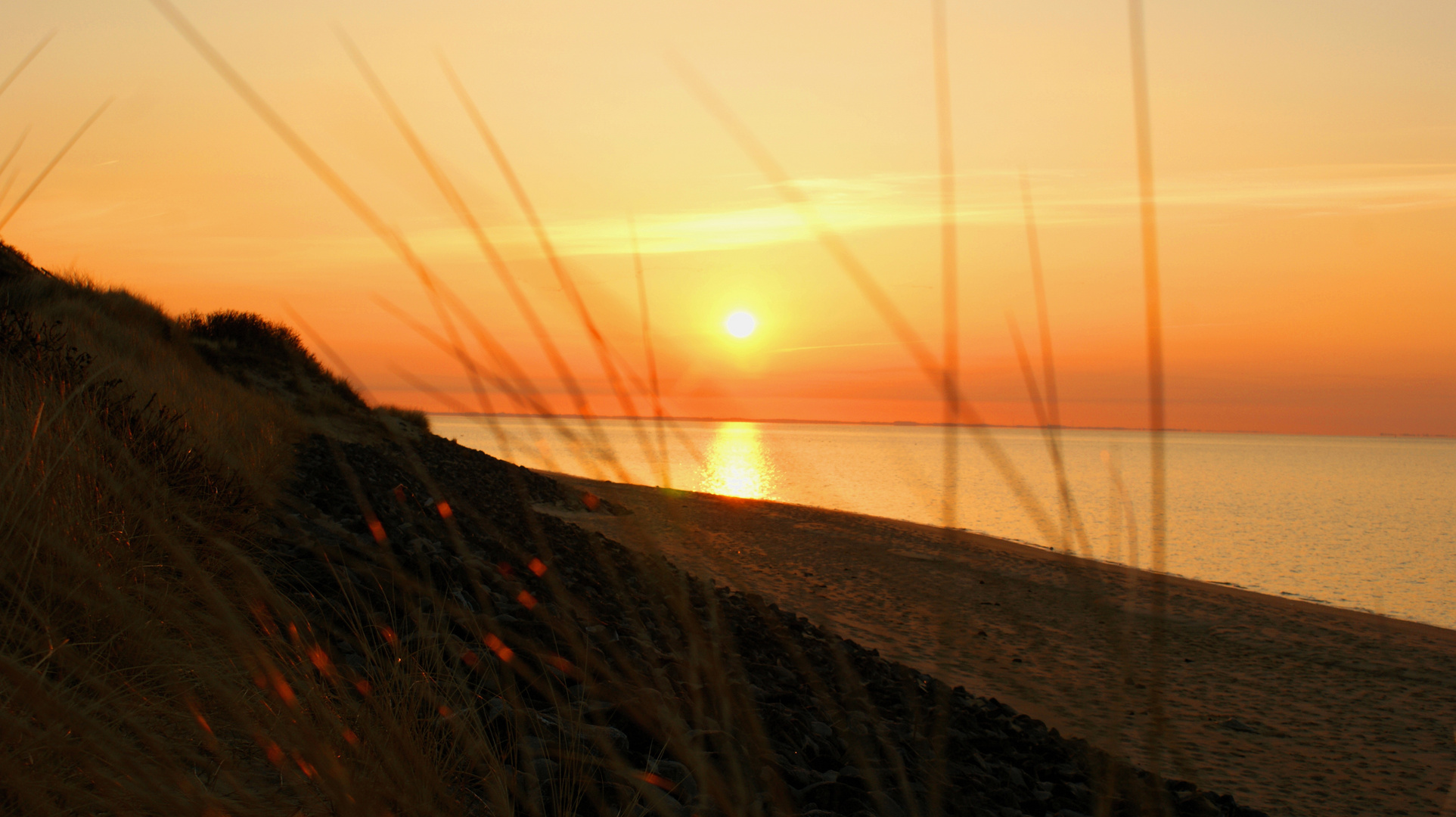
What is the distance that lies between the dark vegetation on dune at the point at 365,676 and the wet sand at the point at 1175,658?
651mm

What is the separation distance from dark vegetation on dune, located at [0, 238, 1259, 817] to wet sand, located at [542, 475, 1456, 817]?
651 mm

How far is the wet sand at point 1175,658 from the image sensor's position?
21.3 ft

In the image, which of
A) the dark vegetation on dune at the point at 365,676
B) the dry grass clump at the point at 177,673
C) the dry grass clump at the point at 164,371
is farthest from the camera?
the dry grass clump at the point at 164,371

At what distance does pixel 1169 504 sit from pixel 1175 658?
1331 inches

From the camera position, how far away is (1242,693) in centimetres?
942

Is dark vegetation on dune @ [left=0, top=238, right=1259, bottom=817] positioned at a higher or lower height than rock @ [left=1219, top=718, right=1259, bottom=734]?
lower

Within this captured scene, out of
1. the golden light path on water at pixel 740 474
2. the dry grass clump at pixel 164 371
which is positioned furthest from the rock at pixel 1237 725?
the golden light path on water at pixel 740 474

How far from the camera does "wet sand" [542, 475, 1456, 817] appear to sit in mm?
6504

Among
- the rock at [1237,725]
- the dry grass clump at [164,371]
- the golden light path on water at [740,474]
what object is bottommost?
the dry grass clump at [164,371]

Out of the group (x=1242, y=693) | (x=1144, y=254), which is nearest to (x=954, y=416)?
(x=1144, y=254)

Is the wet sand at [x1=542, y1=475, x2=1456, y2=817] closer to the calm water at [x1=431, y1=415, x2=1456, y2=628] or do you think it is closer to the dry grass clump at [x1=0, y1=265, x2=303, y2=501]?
the calm water at [x1=431, y1=415, x2=1456, y2=628]

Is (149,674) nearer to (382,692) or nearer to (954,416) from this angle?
(382,692)

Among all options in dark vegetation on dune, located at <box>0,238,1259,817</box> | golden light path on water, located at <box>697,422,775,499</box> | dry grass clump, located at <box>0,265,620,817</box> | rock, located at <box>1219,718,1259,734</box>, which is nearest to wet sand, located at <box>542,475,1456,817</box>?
rock, located at <box>1219,718,1259,734</box>

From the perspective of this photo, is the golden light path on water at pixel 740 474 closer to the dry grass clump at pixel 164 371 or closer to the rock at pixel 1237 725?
the dry grass clump at pixel 164 371
